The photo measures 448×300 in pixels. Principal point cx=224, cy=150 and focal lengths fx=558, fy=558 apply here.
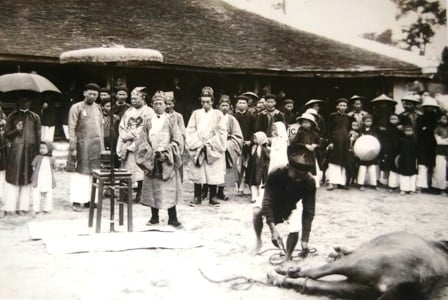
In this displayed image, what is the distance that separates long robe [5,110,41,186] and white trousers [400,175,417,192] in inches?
171

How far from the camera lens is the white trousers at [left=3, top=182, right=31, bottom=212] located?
540 cm

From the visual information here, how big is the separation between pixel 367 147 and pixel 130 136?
3.06 meters

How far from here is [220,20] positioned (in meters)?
9.57

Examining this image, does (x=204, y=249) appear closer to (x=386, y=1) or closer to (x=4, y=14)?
(x=386, y=1)

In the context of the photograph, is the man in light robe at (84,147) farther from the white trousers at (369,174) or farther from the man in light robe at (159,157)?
the white trousers at (369,174)

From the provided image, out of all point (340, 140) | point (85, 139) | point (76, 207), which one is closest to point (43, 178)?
point (76, 207)

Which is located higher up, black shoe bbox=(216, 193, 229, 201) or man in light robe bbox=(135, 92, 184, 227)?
man in light robe bbox=(135, 92, 184, 227)

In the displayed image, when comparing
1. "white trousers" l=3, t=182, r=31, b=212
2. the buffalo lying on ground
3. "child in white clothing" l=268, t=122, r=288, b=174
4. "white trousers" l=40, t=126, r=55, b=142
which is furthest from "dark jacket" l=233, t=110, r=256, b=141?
the buffalo lying on ground

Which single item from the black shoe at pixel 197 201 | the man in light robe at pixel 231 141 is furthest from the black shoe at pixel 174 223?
the man in light robe at pixel 231 141

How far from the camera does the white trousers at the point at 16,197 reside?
5.40 metres

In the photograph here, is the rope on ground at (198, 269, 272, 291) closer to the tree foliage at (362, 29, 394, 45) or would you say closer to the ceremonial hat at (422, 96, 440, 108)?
the tree foliage at (362, 29, 394, 45)

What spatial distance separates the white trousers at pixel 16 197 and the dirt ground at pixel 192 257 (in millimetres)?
184

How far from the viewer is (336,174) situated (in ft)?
23.9

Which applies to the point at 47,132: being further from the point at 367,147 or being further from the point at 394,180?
the point at 394,180
